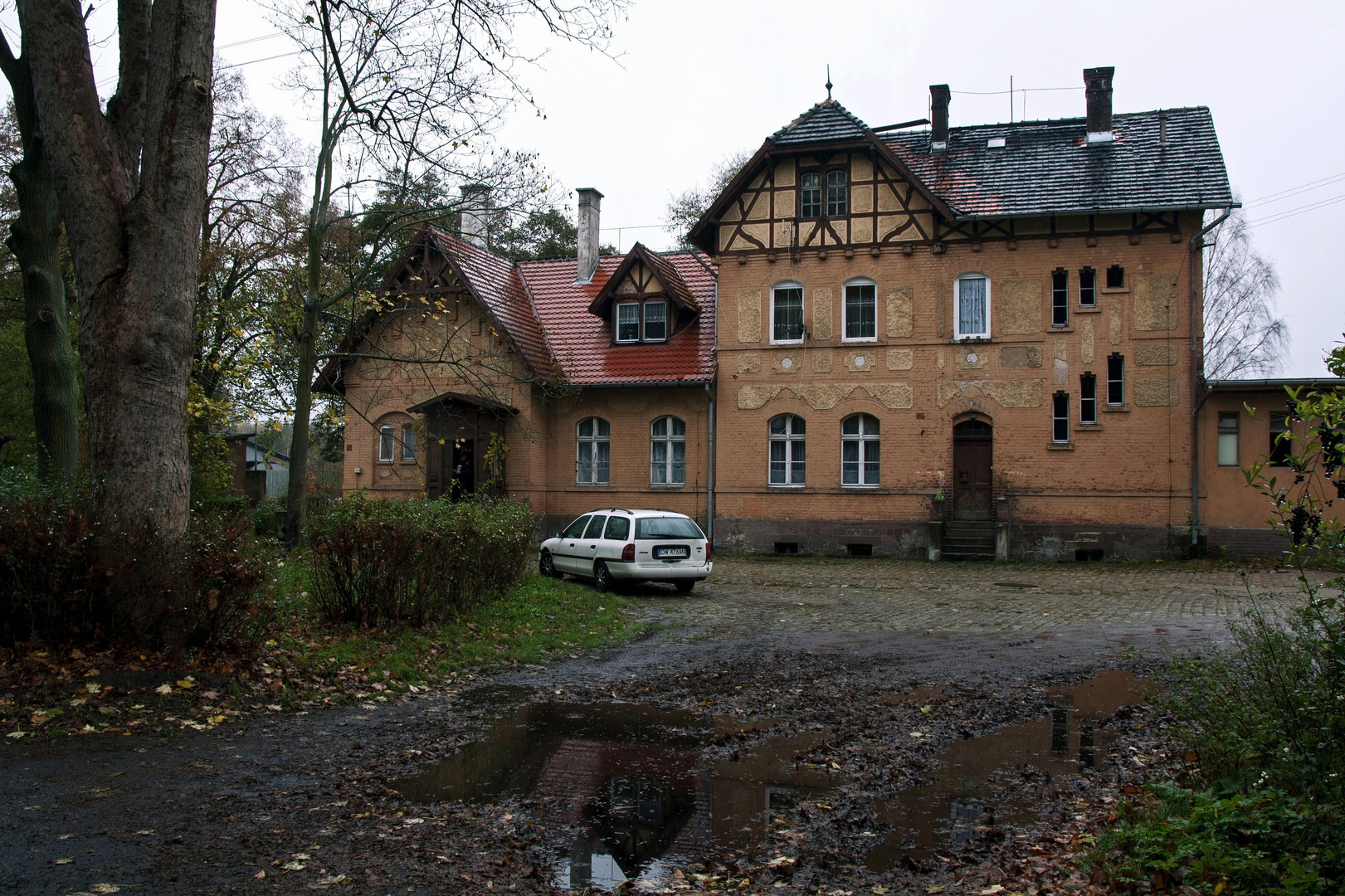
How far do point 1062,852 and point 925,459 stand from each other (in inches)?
861

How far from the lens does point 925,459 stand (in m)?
26.6

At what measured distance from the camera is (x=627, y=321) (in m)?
30.0

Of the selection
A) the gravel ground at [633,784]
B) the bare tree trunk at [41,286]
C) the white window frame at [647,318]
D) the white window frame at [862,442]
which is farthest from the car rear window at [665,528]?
the white window frame at [647,318]

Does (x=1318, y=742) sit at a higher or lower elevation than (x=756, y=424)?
lower

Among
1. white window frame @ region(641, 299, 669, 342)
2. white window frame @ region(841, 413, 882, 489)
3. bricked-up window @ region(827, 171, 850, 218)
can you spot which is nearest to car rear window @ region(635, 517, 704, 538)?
white window frame @ region(841, 413, 882, 489)

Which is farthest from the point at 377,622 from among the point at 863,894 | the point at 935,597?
the point at 935,597

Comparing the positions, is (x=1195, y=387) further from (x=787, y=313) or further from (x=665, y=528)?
(x=665, y=528)

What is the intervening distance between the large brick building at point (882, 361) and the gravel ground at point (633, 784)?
14.8 m

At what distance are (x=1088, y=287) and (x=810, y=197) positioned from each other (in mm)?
7569

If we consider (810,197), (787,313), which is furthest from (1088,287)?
(787,313)

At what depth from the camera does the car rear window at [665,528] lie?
58.9 ft

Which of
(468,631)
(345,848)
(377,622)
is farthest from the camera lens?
(468,631)

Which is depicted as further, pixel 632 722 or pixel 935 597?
pixel 935 597

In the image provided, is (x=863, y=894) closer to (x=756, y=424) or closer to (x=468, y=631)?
(x=468, y=631)
